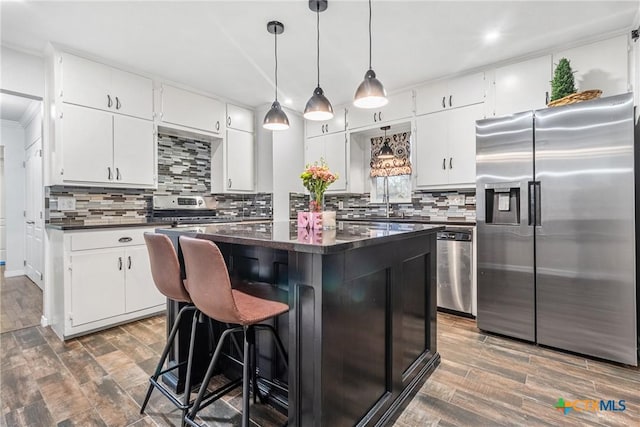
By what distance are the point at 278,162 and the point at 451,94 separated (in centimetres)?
237

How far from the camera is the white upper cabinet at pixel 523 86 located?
2915 mm

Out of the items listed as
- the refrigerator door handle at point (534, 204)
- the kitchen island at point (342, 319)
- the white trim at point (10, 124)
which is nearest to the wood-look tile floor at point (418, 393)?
the kitchen island at point (342, 319)

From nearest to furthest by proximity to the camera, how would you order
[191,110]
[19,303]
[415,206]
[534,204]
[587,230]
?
[587,230] < [534,204] < [19,303] < [191,110] < [415,206]

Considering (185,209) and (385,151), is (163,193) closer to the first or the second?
(185,209)

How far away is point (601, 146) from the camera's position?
223 centimetres

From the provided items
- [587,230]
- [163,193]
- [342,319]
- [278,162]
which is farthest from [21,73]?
[587,230]

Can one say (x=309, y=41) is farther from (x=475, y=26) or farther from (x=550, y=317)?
(x=550, y=317)

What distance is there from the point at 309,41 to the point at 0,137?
544 cm

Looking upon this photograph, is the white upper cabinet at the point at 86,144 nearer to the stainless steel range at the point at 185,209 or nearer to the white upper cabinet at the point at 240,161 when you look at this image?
the stainless steel range at the point at 185,209

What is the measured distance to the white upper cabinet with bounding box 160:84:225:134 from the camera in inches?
140

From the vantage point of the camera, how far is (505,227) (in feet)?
8.68

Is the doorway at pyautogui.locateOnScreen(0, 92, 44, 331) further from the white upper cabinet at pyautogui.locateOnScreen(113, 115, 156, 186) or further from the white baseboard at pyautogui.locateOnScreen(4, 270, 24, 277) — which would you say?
the white upper cabinet at pyautogui.locateOnScreen(113, 115, 156, 186)

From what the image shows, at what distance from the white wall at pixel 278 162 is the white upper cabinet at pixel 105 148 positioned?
1470 millimetres

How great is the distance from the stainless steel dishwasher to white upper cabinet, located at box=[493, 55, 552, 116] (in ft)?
4.24
